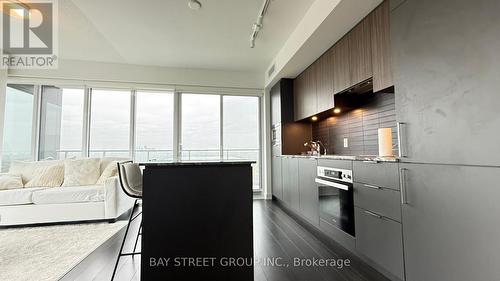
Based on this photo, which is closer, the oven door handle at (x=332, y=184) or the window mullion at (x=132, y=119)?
the oven door handle at (x=332, y=184)

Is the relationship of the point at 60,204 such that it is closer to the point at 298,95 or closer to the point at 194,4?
the point at 194,4

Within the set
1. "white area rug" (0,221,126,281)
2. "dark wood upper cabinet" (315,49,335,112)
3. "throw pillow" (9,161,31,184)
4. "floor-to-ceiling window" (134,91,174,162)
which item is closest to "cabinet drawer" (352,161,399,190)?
"dark wood upper cabinet" (315,49,335,112)

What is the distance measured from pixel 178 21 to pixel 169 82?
1.92 m

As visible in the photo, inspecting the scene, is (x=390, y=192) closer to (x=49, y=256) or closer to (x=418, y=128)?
(x=418, y=128)

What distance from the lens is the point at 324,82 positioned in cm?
316

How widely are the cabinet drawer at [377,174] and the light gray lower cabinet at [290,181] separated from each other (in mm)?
1429

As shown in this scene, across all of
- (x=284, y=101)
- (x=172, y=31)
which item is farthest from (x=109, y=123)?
(x=284, y=101)

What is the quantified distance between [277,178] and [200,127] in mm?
2110

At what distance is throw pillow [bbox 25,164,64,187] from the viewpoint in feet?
11.4

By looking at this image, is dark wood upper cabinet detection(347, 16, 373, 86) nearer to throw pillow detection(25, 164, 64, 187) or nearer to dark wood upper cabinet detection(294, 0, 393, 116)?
dark wood upper cabinet detection(294, 0, 393, 116)

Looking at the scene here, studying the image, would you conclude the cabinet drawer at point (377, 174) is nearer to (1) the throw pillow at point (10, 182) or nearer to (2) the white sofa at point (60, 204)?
(2) the white sofa at point (60, 204)

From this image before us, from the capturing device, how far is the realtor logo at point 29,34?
2.81 metres

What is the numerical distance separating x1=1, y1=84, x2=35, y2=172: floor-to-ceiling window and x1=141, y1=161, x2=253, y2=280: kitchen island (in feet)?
15.1

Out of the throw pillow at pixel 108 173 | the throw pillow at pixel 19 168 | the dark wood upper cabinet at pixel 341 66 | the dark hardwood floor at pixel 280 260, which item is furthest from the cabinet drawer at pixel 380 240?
the throw pillow at pixel 19 168
